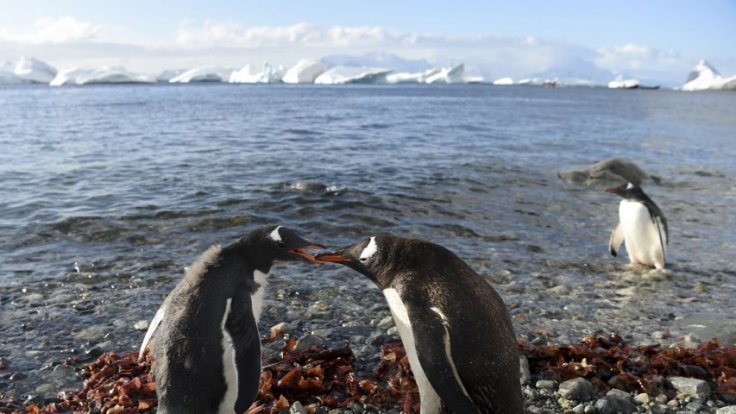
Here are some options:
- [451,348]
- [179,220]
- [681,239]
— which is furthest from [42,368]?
[681,239]

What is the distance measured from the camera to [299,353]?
211 inches

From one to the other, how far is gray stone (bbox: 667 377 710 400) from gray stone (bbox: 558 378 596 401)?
2.09 feet

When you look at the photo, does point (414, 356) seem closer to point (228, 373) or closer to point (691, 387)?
point (228, 373)

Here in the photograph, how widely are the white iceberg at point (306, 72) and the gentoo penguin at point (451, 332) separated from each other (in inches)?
5149

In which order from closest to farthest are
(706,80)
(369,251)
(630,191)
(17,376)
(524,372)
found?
(369,251) → (524,372) → (17,376) → (630,191) → (706,80)

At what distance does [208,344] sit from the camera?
3.79 m

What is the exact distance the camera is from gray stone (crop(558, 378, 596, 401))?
4.58 meters

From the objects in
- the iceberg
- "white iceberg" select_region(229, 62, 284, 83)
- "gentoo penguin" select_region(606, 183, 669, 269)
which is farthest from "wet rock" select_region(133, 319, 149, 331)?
"white iceberg" select_region(229, 62, 284, 83)

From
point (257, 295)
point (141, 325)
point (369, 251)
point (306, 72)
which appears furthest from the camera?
point (306, 72)

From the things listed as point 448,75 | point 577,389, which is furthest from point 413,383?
point 448,75

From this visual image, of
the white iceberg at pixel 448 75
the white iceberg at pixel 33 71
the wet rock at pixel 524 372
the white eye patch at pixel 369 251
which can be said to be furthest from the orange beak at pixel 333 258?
the white iceberg at pixel 448 75

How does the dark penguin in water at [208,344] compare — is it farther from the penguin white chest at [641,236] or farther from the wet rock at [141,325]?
the penguin white chest at [641,236]

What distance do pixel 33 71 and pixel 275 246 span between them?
127540 mm

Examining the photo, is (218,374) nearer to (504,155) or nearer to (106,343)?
(106,343)
